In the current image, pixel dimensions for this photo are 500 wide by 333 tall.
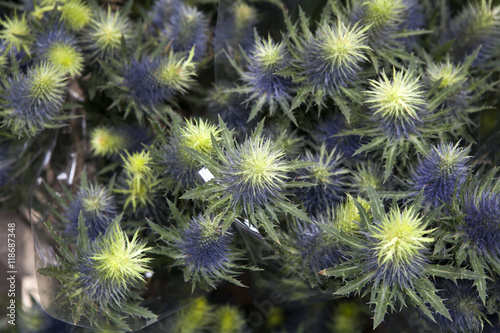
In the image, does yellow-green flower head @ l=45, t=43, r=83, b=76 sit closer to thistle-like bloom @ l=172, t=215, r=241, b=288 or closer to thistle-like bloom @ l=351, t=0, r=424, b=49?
thistle-like bloom @ l=172, t=215, r=241, b=288

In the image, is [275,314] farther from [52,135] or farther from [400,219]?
[52,135]

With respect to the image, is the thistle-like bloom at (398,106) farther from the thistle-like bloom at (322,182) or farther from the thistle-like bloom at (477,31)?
the thistle-like bloom at (477,31)

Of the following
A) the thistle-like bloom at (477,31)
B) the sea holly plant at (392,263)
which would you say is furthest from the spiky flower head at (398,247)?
the thistle-like bloom at (477,31)

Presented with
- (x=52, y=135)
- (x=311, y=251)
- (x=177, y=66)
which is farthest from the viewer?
(x=52, y=135)

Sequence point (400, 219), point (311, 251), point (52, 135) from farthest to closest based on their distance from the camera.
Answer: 1. point (52, 135)
2. point (311, 251)
3. point (400, 219)

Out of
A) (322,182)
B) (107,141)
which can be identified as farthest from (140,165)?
(322,182)

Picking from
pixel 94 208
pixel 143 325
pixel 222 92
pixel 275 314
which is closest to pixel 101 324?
pixel 143 325
